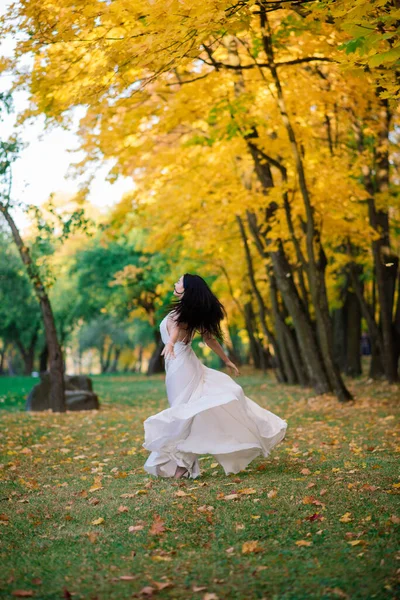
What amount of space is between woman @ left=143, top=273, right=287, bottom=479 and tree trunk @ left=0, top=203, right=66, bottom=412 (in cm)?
820

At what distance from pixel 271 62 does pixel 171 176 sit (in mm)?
5053

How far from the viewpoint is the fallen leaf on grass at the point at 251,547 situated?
465 cm

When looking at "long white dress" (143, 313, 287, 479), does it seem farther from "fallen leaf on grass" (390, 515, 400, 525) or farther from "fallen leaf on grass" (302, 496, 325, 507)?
"fallen leaf on grass" (390, 515, 400, 525)

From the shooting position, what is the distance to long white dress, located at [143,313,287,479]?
6.99 metres

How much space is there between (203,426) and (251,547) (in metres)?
2.35

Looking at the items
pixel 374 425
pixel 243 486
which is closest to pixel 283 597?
pixel 243 486

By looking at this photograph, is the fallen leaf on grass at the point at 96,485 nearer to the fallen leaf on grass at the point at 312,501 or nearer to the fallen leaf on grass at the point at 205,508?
the fallen leaf on grass at the point at 205,508

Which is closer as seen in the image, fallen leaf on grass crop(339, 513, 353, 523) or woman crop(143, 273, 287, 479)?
fallen leaf on grass crop(339, 513, 353, 523)

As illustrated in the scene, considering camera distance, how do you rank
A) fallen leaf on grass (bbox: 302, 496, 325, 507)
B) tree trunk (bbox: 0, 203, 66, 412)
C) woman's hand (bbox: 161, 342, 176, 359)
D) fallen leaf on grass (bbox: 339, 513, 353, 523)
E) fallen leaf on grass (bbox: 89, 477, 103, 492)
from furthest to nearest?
tree trunk (bbox: 0, 203, 66, 412)
woman's hand (bbox: 161, 342, 176, 359)
fallen leaf on grass (bbox: 89, 477, 103, 492)
fallen leaf on grass (bbox: 302, 496, 325, 507)
fallen leaf on grass (bbox: 339, 513, 353, 523)

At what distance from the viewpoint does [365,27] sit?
18.9 feet

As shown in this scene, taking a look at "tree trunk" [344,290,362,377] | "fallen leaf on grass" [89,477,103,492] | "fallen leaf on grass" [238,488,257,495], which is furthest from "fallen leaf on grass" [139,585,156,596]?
"tree trunk" [344,290,362,377]

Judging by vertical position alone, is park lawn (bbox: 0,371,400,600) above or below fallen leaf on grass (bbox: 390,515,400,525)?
below

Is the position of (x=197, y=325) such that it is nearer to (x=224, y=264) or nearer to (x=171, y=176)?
(x=171, y=176)

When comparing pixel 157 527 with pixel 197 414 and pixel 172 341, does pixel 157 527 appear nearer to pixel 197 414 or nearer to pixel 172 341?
pixel 197 414
